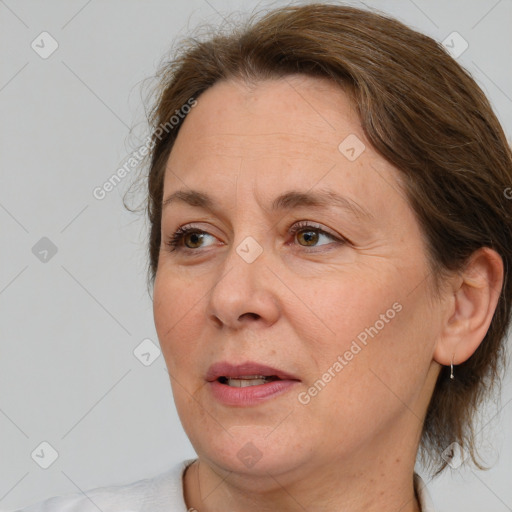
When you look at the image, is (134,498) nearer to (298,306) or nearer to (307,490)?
(307,490)

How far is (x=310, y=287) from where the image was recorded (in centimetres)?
222

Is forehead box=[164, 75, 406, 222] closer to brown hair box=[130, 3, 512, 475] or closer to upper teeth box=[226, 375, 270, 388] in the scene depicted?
brown hair box=[130, 3, 512, 475]

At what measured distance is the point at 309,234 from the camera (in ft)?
7.55

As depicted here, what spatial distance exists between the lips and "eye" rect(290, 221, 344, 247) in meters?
0.28

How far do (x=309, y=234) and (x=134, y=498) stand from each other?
0.77 metres

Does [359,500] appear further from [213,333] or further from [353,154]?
[353,154]

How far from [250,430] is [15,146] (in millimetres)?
1862

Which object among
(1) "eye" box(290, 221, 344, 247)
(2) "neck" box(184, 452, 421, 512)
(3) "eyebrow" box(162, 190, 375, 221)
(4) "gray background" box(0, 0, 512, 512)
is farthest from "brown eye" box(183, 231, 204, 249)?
(4) "gray background" box(0, 0, 512, 512)

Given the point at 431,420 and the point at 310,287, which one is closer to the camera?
the point at 310,287

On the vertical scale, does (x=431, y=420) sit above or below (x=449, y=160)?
below

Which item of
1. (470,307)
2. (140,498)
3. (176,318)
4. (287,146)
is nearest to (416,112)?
(287,146)

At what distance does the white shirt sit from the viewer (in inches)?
99.3

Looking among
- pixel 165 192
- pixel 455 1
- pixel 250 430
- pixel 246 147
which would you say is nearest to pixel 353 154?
pixel 246 147

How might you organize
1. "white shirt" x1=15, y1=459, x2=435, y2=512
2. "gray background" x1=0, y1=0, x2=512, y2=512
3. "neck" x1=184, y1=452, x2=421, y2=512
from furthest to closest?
"gray background" x1=0, y1=0, x2=512, y2=512, "white shirt" x1=15, y1=459, x2=435, y2=512, "neck" x1=184, y1=452, x2=421, y2=512
